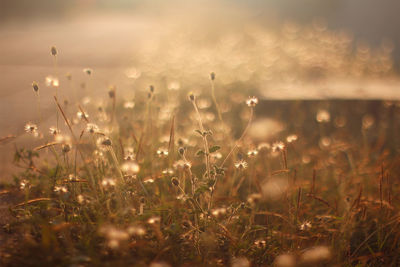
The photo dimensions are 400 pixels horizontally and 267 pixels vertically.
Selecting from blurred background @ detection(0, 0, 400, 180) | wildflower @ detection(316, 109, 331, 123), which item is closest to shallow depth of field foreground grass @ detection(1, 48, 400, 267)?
wildflower @ detection(316, 109, 331, 123)

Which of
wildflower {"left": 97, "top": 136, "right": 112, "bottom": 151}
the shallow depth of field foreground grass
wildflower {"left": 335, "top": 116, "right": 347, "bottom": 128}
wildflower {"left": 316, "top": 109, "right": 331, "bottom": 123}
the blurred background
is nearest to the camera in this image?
the shallow depth of field foreground grass

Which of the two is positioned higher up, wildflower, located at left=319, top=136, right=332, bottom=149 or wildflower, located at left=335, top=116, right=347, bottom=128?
wildflower, located at left=335, top=116, right=347, bottom=128

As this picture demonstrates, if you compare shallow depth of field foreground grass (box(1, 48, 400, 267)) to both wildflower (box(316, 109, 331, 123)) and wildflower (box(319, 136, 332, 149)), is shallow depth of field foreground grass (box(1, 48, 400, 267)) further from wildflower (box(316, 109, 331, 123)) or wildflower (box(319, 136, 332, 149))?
wildflower (box(316, 109, 331, 123))

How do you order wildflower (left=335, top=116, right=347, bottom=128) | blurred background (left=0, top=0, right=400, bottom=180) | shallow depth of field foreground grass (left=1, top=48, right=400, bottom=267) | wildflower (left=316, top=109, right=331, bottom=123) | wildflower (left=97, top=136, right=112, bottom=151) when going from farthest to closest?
blurred background (left=0, top=0, right=400, bottom=180) → wildflower (left=335, top=116, right=347, bottom=128) → wildflower (left=316, top=109, right=331, bottom=123) → wildflower (left=97, top=136, right=112, bottom=151) → shallow depth of field foreground grass (left=1, top=48, right=400, bottom=267)

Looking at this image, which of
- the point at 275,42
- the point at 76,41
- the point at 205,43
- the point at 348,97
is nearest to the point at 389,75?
the point at 348,97

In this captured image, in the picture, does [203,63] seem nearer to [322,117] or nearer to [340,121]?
[340,121]

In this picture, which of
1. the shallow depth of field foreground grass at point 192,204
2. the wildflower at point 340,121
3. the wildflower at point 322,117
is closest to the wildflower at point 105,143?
the shallow depth of field foreground grass at point 192,204

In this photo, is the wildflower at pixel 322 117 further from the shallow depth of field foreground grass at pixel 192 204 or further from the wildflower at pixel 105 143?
the wildflower at pixel 105 143

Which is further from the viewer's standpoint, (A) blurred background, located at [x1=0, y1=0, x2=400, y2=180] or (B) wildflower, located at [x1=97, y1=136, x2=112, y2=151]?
(A) blurred background, located at [x1=0, y1=0, x2=400, y2=180]

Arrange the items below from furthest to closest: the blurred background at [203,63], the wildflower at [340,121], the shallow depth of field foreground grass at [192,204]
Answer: the blurred background at [203,63] < the wildflower at [340,121] < the shallow depth of field foreground grass at [192,204]

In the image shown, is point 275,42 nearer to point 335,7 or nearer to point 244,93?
point 244,93
